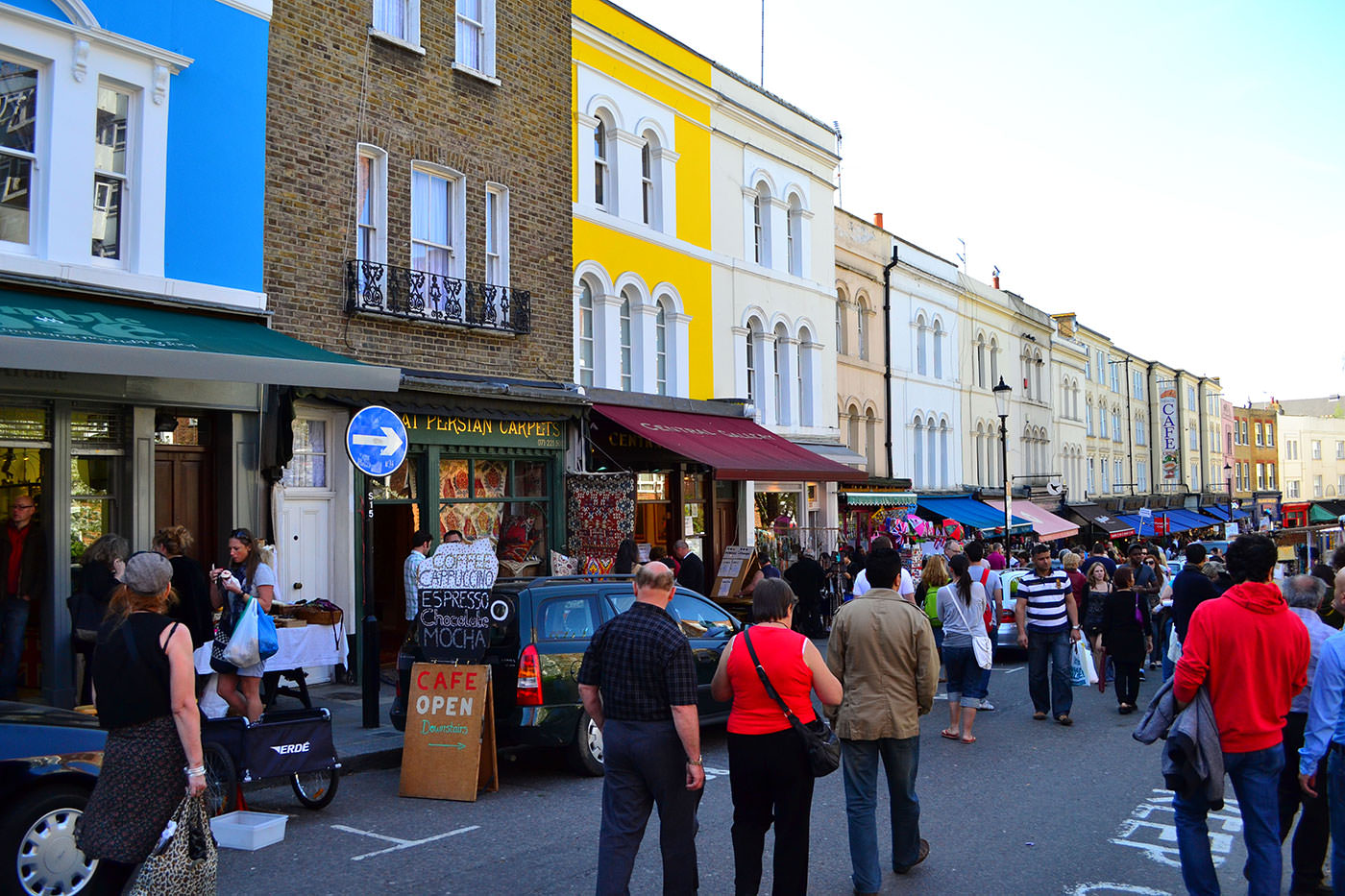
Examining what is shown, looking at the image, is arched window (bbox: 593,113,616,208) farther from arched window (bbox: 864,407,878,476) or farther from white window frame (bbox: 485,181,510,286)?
arched window (bbox: 864,407,878,476)

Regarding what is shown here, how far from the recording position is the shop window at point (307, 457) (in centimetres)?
1330

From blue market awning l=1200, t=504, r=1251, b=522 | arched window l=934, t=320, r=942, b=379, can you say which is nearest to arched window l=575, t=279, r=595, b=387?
arched window l=934, t=320, r=942, b=379

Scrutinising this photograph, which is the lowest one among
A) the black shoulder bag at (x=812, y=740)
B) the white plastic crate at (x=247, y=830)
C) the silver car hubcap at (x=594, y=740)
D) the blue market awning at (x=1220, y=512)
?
the white plastic crate at (x=247, y=830)

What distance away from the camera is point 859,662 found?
21.0 ft

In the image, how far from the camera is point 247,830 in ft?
23.4

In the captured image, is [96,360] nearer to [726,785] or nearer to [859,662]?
[726,785]

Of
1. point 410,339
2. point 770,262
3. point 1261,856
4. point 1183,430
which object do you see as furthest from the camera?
point 1183,430

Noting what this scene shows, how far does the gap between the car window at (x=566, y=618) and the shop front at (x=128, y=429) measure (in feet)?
12.6

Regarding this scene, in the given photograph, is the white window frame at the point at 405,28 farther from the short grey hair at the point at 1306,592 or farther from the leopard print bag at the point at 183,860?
the short grey hair at the point at 1306,592

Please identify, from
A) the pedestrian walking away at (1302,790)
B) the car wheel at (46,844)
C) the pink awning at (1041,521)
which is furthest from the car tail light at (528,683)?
the pink awning at (1041,521)

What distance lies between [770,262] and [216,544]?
14.0 m

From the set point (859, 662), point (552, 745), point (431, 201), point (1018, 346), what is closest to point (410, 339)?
point (431, 201)

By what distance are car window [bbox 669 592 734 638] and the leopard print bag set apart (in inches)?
219

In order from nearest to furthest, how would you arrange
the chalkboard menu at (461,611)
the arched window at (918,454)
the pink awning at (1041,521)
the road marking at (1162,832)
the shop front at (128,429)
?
the road marking at (1162,832), the chalkboard menu at (461,611), the shop front at (128,429), the arched window at (918,454), the pink awning at (1041,521)
